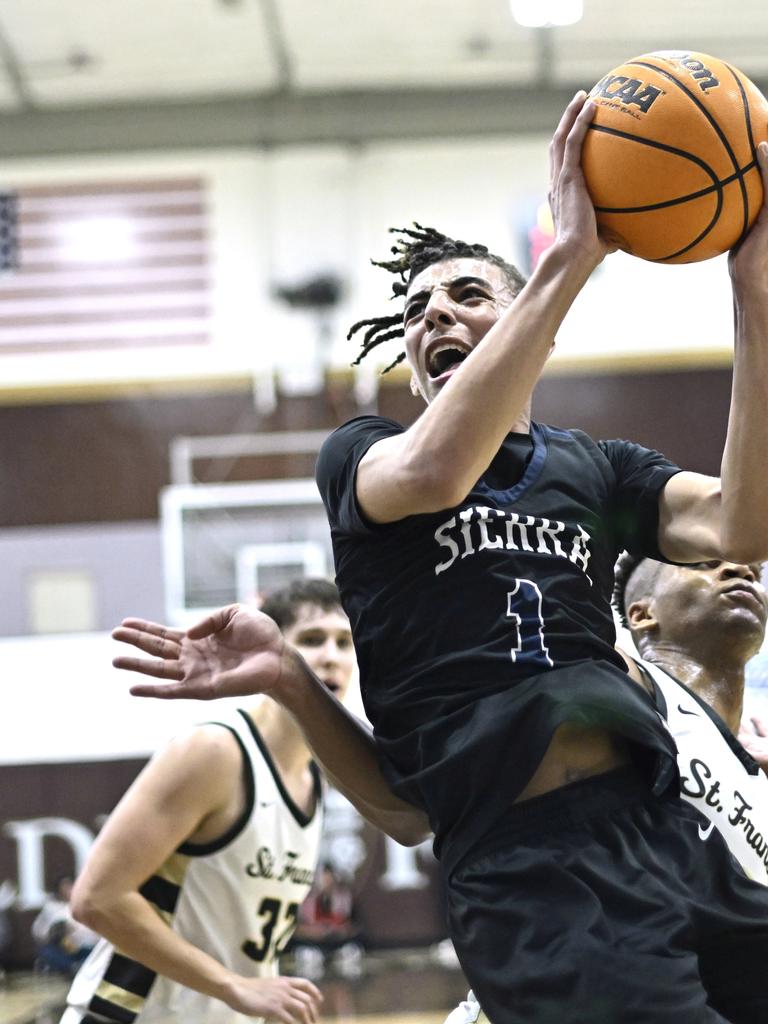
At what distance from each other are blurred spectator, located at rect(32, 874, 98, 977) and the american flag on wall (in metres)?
5.33

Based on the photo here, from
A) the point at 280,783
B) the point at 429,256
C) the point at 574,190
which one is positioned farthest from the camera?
the point at 280,783

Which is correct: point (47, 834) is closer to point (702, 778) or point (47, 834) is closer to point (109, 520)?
point (109, 520)

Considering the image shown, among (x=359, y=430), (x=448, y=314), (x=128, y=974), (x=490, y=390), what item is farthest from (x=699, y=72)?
(x=128, y=974)

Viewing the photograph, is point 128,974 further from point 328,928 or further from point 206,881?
point 328,928

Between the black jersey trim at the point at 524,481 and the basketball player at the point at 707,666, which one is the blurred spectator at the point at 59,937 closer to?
the basketball player at the point at 707,666

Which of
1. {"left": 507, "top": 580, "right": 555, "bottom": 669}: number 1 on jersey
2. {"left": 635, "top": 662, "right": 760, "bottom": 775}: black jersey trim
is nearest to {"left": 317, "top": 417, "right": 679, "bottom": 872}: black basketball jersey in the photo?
{"left": 507, "top": 580, "right": 555, "bottom": 669}: number 1 on jersey

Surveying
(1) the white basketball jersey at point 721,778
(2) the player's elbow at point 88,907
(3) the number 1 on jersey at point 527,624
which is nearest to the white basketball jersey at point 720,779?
(1) the white basketball jersey at point 721,778

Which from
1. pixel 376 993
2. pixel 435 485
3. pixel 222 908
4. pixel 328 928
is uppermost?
pixel 435 485

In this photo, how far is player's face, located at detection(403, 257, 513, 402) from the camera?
7.88ft

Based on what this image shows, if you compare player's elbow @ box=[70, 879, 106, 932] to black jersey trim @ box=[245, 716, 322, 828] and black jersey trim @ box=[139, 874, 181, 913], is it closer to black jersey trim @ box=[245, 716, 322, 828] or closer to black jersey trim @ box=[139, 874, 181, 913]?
black jersey trim @ box=[139, 874, 181, 913]

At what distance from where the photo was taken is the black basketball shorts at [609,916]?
75.6 inches

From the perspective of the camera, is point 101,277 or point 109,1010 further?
point 101,277

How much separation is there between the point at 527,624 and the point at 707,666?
125 cm

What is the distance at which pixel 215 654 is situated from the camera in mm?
2379
